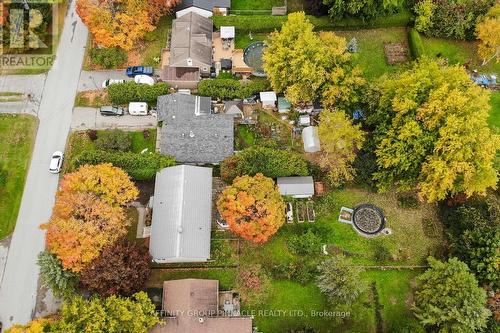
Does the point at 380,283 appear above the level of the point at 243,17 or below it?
below

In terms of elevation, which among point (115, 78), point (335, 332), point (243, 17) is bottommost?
point (335, 332)

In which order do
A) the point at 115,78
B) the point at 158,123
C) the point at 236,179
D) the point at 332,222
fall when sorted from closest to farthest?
1. the point at 236,179
2. the point at 332,222
3. the point at 158,123
4. the point at 115,78

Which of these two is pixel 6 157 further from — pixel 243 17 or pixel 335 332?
pixel 335 332

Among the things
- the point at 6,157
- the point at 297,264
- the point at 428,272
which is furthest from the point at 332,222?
the point at 6,157

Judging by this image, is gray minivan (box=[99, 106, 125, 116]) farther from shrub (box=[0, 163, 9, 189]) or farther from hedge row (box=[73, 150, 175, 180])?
shrub (box=[0, 163, 9, 189])

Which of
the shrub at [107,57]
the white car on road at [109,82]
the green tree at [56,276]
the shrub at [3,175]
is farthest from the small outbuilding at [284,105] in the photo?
the shrub at [3,175]

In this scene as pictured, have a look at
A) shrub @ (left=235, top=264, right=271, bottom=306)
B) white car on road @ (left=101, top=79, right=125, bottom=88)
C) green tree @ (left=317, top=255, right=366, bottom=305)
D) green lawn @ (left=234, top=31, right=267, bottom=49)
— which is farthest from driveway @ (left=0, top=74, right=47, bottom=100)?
green tree @ (left=317, top=255, right=366, bottom=305)
